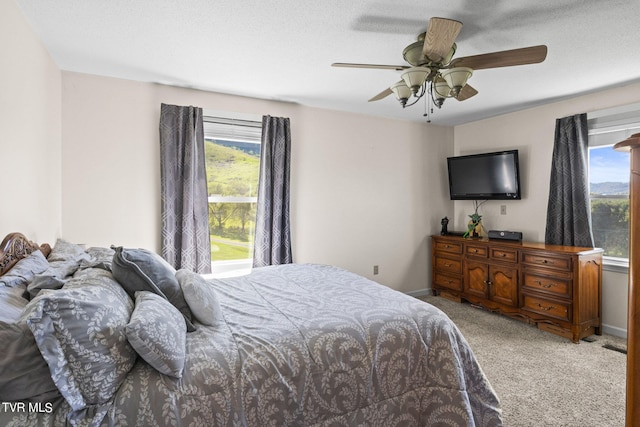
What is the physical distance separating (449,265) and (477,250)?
0.50 metres

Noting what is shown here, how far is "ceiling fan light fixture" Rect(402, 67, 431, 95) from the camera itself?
6.35ft

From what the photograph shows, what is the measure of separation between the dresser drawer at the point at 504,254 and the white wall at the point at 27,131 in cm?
431

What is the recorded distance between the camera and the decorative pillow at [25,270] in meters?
1.38

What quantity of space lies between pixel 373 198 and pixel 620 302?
2.81 meters

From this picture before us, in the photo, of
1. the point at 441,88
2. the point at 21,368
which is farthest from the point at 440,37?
the point at 21,368

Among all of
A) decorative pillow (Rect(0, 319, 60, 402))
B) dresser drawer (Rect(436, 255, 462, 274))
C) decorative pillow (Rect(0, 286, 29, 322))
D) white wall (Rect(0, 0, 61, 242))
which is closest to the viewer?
decorative pillow (Rect(0, 319, 60, 402))

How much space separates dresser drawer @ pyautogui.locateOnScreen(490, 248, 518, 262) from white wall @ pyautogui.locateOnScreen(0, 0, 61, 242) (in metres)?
4.31

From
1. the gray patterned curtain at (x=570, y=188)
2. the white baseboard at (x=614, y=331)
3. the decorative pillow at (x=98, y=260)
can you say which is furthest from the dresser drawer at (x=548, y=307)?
the decorative pillow at (x=98, y=260)

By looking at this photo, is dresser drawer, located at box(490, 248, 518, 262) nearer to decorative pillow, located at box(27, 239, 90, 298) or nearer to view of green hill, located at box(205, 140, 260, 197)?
view of green hill, located at box(205, 140, 260, 197)

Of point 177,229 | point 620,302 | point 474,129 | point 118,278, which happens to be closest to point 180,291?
point 118,278

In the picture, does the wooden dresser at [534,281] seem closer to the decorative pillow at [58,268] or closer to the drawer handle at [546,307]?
the drawer handle at [546,307]

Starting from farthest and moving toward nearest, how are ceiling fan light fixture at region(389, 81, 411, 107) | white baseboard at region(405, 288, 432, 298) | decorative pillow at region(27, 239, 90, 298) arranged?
1. white baseboard at region(405, 288, 432, 298)
2. ceiling fan light fixture at region(389, 81, 411, 107)
3. decorative pillow at region(27, 239, 90, 298)

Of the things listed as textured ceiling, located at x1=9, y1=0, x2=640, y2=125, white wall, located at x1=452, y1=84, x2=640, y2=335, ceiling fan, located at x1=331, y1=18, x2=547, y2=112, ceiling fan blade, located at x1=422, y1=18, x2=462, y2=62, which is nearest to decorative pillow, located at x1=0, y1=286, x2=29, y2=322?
textured ceiling, located at x1=9, y1=0, x2=640, y2=125

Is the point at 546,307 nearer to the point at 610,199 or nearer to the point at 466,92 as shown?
the point at 610,199
